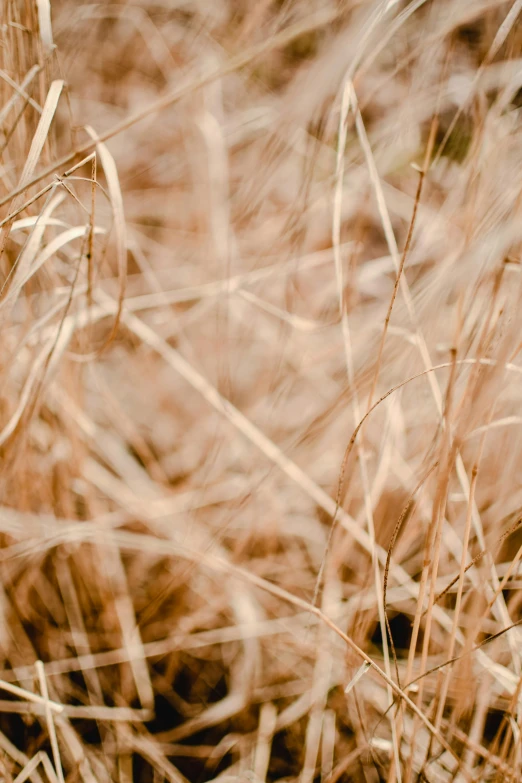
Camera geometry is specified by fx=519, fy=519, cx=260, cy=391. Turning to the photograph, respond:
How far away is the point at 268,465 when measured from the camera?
463 mm

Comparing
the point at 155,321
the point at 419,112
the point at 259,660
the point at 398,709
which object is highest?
the point at 419,112

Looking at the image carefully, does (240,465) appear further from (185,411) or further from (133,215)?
(133,215)

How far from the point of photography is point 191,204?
0.74 meters

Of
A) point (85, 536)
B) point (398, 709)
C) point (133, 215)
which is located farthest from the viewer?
point (133, 215)

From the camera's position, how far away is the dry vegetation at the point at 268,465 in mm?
300

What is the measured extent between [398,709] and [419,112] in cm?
57

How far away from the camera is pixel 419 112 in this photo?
1.87ft

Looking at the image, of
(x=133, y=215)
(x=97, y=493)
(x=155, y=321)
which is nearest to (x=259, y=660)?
(x=97, y=493)

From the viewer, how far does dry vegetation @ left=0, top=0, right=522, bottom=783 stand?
0.30m

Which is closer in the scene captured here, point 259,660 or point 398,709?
point 398,709

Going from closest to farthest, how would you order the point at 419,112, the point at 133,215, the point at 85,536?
the point at 85,536, the point at 419,112, the point at 133,215

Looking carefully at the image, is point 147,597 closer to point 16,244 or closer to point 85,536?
point 85,536

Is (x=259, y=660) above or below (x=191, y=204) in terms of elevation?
below

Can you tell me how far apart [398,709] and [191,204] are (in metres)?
0.66
